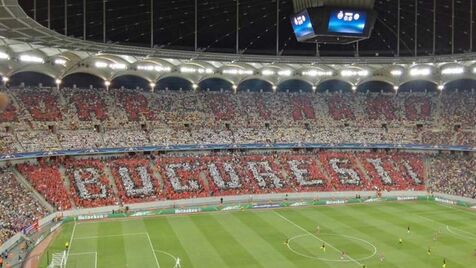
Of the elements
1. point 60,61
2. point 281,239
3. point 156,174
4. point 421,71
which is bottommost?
point 281,239

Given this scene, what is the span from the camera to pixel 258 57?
2399 inches

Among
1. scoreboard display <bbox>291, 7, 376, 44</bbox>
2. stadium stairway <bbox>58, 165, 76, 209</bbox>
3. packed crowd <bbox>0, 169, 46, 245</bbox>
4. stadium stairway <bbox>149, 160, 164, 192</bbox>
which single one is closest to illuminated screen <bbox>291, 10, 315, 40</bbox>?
scoreboard display <bbox>291, 7, 376, 44</bbox>

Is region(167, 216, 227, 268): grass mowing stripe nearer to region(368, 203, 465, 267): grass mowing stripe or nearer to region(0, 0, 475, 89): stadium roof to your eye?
region(368, 203, 465, 267): grass mowing stripe

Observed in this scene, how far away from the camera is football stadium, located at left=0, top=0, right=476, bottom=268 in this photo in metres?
38.8

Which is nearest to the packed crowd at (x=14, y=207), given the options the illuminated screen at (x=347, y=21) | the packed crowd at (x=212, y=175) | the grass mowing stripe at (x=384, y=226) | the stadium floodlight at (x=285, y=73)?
the packed crowd at (x=212, y=175)

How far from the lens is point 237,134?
73.1m

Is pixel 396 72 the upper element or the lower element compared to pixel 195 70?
lower

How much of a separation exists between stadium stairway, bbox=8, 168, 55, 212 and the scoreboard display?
34.4 metres

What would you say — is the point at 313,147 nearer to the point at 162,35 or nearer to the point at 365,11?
the point at 162,35

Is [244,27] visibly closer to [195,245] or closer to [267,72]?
[267,72]

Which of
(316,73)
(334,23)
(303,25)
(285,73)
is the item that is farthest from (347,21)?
(316,73)

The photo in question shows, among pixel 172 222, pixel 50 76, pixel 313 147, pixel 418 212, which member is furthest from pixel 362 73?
pixel 50 76

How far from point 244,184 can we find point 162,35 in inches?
939

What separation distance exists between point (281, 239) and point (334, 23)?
68.2ft
